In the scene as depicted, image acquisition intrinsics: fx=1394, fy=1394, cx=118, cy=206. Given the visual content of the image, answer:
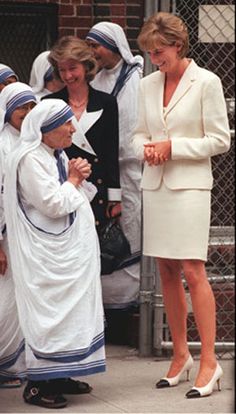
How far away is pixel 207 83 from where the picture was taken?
712 cm

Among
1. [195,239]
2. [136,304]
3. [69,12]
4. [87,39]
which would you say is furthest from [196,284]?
[69,12]

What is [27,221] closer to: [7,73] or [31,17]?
[7,73]

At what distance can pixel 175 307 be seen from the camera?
744 centimetres

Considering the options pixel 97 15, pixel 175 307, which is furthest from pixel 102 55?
pixel 175 307

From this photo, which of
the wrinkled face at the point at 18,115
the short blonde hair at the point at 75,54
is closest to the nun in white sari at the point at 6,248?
the wrinkled face at the point at 18,115

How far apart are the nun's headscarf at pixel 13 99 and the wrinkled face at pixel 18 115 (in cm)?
2

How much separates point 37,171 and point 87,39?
5.51ft

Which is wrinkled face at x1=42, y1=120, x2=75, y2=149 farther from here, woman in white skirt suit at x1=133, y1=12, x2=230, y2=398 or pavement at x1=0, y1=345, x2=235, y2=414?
pavement at x1=0, y1=345, x2=235, y2=414

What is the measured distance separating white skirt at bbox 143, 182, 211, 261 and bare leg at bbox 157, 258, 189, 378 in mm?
150

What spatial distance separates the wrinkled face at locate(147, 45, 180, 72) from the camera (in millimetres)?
7207

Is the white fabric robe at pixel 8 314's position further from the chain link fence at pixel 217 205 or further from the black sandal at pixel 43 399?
the chain link fence at pixel 217 205

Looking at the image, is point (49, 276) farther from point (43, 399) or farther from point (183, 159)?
point (183, 159)

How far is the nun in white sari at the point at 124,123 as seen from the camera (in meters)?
8.30

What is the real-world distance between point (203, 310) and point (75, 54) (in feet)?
5.36
